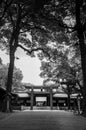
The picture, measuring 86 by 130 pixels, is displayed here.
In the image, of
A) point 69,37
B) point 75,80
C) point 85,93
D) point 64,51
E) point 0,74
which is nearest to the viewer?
point 85,93

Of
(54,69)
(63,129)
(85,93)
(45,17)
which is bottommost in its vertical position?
(63,129)

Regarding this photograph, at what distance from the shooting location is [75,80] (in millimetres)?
30094

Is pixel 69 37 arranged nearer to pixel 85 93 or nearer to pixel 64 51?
pixel 64 51

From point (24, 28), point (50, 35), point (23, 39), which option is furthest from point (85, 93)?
point (23, 39)

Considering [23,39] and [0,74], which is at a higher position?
[23,39]

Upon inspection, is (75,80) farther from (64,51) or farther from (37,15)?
(37,15)

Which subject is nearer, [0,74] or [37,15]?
[37,15]

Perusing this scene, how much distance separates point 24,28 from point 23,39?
126 inches

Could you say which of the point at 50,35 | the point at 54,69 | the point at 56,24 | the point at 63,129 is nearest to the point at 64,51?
the point at 50,35

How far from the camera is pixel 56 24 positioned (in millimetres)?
16766

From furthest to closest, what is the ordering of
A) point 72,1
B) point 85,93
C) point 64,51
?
point 64,51 → point 72,1 → point 85,93

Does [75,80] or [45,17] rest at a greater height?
[45,17]

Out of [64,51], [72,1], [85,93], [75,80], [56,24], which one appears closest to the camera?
[85,93]

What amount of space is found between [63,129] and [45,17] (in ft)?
35.6
